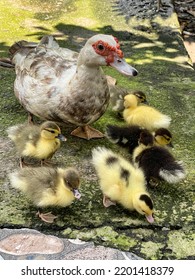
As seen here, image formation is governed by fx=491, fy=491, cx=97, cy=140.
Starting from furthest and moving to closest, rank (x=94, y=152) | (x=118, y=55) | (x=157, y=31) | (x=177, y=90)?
1. (x=157, y=31)
2. (x=177, y=90)
3. (x=118, y=55)
4. (x=94, y=152)

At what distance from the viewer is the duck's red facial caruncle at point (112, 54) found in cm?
330

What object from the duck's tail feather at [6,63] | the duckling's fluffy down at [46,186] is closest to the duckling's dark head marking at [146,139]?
the duckling's fluffy down at [46,186]

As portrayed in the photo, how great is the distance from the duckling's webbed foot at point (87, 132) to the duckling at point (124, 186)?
0.77 metres

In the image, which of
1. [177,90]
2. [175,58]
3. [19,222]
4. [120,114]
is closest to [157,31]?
[175,58]

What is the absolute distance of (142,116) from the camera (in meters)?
3.78

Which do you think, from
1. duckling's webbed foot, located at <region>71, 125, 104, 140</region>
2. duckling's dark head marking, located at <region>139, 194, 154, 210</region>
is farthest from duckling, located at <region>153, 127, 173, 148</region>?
duckling's dark head marking, located at <region>139, 194, 154, 210</region>

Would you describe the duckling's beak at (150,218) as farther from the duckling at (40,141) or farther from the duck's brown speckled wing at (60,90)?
the duck's brown speckled wing at (60,90)

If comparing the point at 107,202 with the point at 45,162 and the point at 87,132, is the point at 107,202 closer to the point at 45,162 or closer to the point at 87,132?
the point at 45,162

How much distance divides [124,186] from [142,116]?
1.03 m

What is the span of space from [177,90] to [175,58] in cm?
83

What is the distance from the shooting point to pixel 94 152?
3.12 m

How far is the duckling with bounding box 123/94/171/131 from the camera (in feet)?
12.3
